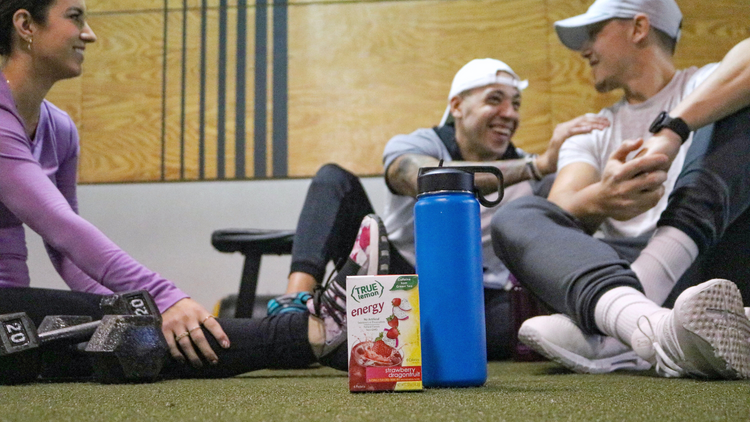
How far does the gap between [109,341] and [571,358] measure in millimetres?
773

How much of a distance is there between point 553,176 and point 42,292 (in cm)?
151

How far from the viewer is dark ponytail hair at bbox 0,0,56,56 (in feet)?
4.79

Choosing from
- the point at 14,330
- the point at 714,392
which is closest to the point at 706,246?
the point at 714,392

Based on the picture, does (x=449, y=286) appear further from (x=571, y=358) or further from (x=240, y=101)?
(x=240, y=101)

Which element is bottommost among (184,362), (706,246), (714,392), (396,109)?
(184,362)

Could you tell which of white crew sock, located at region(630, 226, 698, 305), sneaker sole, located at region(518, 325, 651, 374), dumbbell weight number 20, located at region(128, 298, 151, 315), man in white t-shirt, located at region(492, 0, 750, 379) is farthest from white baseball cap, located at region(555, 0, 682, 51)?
dumbbell weight number 20, located at region(128, 298, 151, 315)

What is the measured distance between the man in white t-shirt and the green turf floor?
71mm

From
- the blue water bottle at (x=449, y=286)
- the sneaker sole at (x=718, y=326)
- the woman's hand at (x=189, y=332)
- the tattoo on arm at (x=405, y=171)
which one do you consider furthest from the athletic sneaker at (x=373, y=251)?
the tattoo on arm at (x=405, y=171)

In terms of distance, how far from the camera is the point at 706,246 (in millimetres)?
1260

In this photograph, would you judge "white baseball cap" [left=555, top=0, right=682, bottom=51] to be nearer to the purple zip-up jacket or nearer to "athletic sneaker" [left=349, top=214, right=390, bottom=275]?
"athletic sneaker" [left=349, top=214, right=390, bottom=275]

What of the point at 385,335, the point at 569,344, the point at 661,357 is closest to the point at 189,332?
the point at 385,335

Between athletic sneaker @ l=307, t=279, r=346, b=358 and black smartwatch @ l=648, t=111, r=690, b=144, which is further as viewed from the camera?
black smartwatch @ l=648, t=111, r=690, b=144

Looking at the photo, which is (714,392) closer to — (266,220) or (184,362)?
(184,362)

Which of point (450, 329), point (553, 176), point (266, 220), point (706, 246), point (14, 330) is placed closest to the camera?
point (450, 329)
